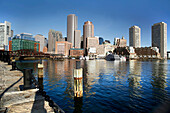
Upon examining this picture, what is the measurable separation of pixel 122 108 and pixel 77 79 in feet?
18.5

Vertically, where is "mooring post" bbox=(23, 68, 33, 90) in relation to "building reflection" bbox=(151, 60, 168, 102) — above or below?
above

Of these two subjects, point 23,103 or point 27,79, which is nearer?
point 23,103

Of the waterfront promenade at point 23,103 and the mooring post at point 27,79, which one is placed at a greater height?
the mooring post at point 27,79

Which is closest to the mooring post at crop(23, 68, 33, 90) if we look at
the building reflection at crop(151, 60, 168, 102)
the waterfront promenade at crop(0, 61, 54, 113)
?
the waterfront promenade at crop(0, 61, 54, 113)

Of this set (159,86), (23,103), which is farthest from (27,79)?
(159,86)

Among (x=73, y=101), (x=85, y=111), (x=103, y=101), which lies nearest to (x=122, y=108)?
(x=103, y=101)

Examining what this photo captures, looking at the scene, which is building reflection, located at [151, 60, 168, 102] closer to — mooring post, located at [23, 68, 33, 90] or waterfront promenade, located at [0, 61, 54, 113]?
waterfront promenade, located at [0, 61, 54, 113]

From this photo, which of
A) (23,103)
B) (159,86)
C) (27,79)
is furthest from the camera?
(159,86)

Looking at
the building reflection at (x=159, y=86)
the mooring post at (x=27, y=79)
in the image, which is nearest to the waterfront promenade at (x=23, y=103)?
the mooring post at (x=27, y=79)

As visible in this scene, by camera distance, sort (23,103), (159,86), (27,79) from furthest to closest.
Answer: (159,86) < (27,79) < (23,103)

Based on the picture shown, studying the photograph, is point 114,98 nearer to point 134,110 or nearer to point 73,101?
point 134,110

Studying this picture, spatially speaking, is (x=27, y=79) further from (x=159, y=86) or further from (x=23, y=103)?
(x=159, y=86)

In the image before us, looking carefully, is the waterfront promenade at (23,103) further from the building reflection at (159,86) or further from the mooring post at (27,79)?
the building reflection at (159,86)

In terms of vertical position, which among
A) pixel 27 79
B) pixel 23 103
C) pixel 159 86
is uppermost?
pixel 27 79
